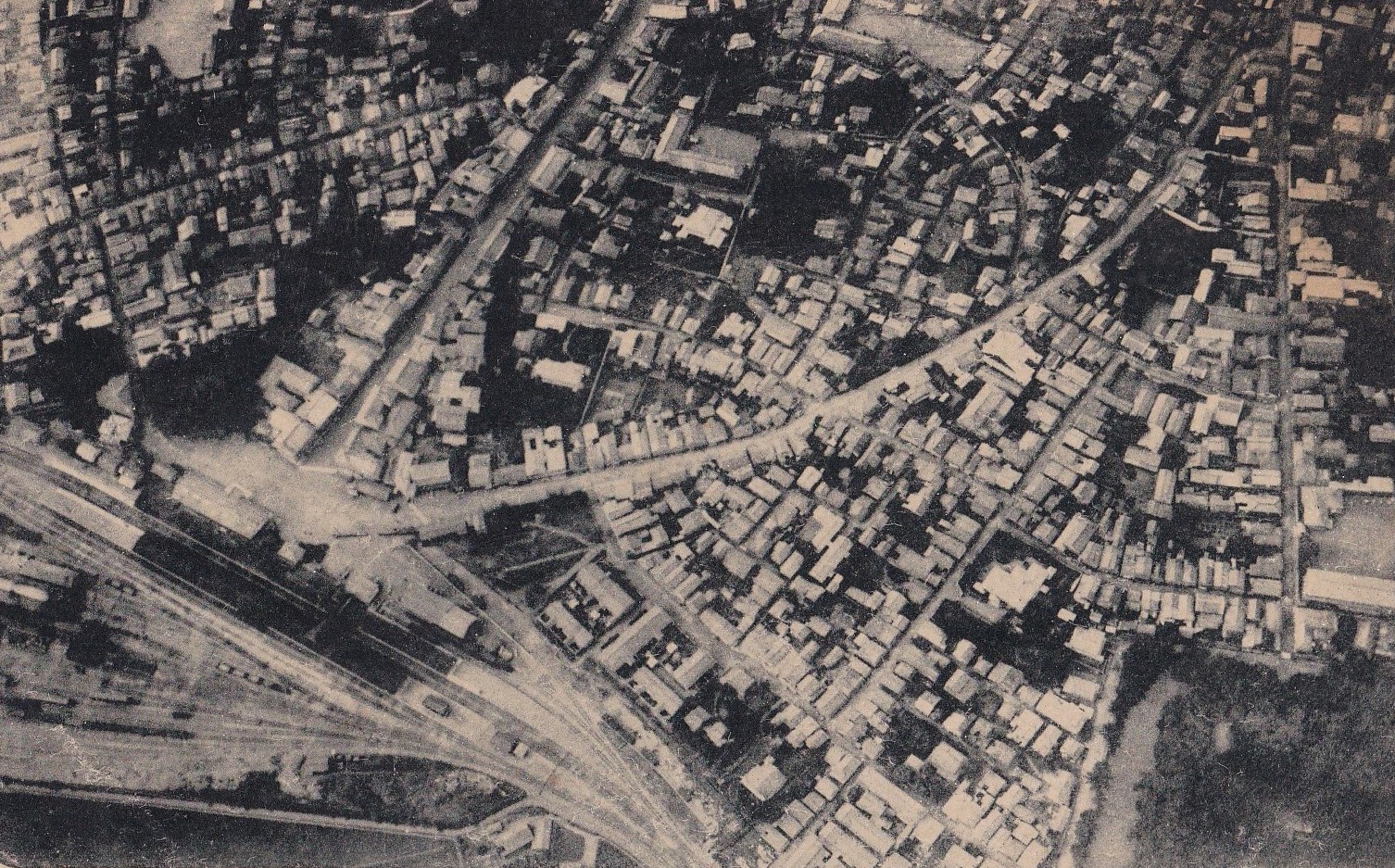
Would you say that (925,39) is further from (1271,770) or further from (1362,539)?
(1271,770)

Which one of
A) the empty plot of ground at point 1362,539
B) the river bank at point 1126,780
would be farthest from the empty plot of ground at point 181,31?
the empty plot of ground at point 1362,539

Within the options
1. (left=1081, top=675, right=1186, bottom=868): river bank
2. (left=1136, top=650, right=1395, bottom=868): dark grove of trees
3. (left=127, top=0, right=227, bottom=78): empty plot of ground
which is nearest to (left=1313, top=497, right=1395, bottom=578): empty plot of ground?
(left=1136, top=650, right=1395, bottom=868): dark grove of trees

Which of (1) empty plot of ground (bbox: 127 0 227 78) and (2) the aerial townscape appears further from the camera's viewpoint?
(1) empty plot of ground (bbox: 127 0 227 78)

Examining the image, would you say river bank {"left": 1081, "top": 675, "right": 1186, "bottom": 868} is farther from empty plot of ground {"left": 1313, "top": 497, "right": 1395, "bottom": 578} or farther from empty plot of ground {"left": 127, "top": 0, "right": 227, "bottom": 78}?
empty plot of ground {"left": 127, "top": 0, "right": 227, "bottom": 78}

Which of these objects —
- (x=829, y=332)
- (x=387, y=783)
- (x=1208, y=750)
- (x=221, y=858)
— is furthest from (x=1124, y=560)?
(x=221, y=858)

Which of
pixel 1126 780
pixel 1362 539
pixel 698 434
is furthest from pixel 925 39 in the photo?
pixel 1126 780

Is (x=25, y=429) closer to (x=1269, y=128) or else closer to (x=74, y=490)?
(x=74, y=490)
